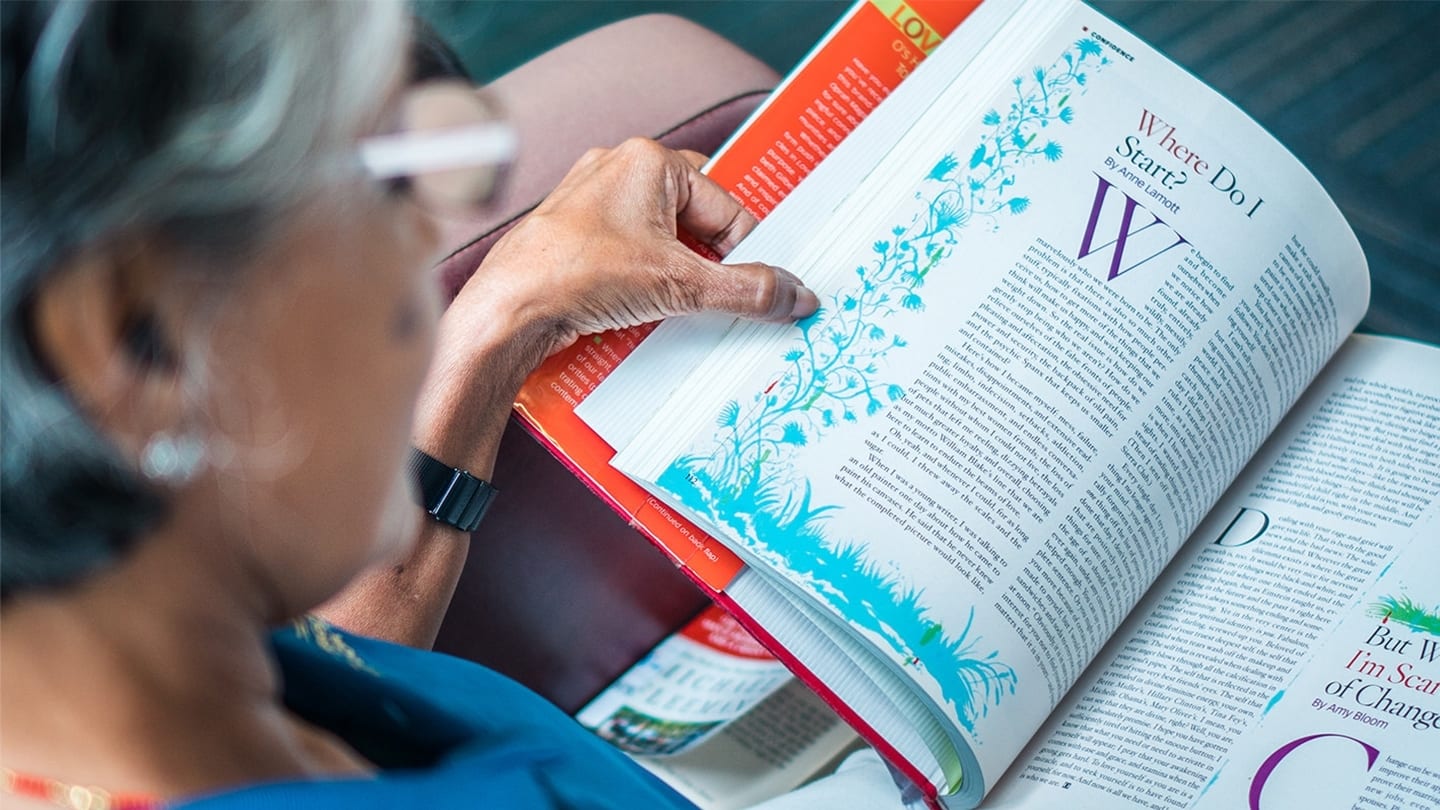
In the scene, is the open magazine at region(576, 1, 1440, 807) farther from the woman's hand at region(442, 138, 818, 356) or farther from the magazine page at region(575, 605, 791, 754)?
the magazine page at region(575, 605, 791, 754)

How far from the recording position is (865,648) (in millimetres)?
611

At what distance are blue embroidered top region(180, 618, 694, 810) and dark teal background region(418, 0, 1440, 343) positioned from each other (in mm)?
476

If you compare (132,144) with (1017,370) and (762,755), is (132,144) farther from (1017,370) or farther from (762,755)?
(762,755)

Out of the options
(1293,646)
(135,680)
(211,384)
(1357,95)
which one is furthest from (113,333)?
(1357,95)

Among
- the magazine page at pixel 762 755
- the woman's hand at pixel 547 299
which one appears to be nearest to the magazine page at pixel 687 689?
the magazine page at pixel 762 755

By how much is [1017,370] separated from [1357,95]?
548 millimetres

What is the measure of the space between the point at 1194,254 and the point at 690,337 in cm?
30

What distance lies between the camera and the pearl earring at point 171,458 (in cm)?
32

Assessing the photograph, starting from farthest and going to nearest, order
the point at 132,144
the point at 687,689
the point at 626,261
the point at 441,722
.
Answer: the point at 687,689
the point at 626,261
the point at 441,722
the point at 132,144

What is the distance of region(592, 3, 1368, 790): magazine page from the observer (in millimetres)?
598

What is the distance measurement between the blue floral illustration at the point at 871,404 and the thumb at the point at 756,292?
0.05 feet

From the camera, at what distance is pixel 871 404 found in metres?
0.61

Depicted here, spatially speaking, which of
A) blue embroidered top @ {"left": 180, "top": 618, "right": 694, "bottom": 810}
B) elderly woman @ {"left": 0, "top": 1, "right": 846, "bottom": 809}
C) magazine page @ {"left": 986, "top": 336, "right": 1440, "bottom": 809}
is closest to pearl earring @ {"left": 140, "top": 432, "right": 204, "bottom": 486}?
elderly woman @ {"left": 0, "top": 1, "right": 846, "bottom": 809}

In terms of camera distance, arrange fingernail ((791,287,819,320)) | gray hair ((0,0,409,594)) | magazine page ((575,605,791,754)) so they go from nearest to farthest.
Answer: gray hair ((0,0,409,594))
fingernail ((791,287,819,320))
magazine page ((575,605,791,754))
